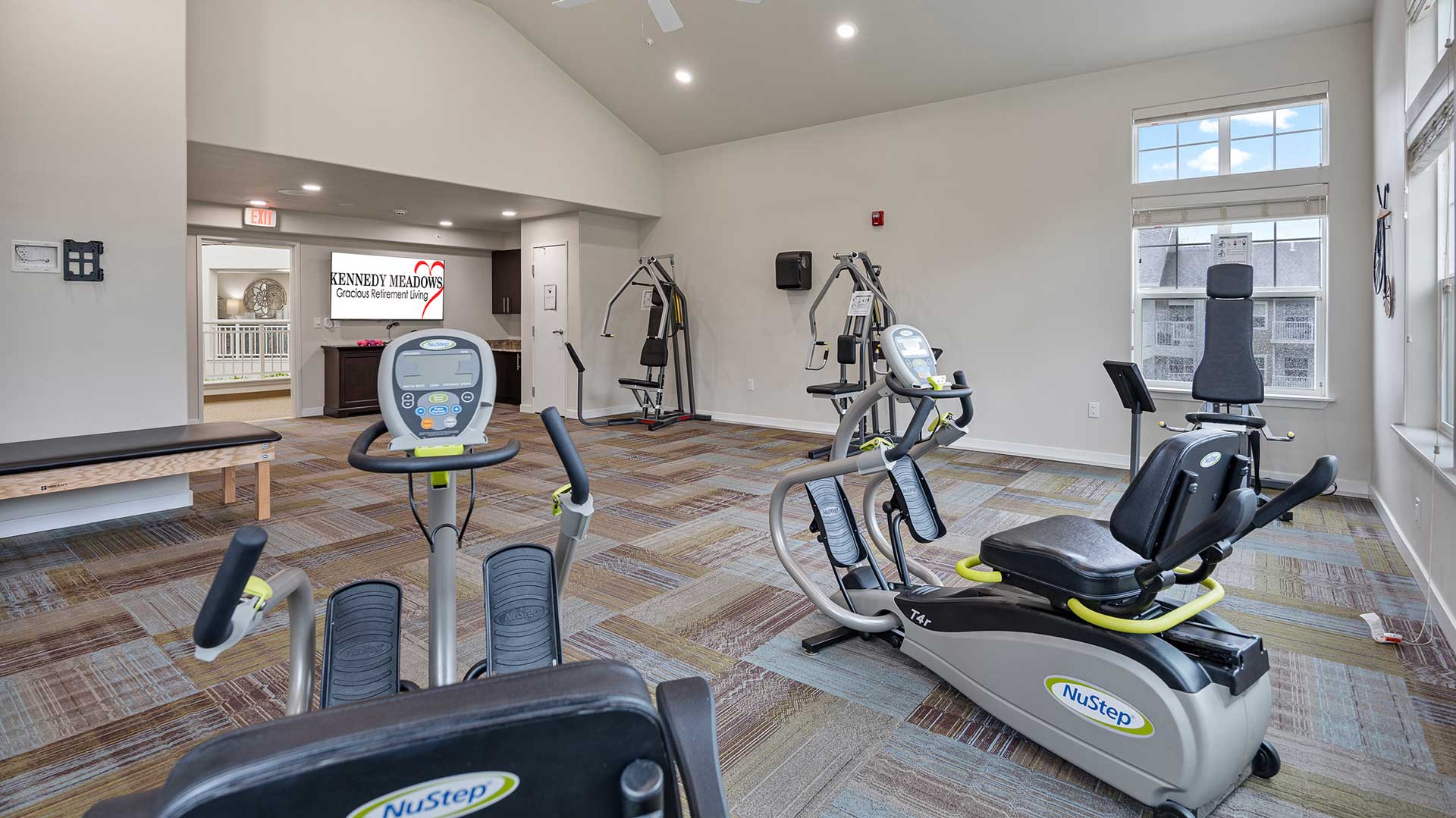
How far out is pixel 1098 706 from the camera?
176 centimetres

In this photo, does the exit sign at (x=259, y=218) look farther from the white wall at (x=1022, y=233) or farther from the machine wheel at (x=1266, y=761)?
the machine wheel at (x=1266, y=761)

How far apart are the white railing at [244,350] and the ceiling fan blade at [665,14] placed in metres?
9.65

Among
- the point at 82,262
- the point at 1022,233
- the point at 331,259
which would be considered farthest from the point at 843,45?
the point at 331,259

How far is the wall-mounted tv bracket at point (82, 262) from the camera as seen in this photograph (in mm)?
3988

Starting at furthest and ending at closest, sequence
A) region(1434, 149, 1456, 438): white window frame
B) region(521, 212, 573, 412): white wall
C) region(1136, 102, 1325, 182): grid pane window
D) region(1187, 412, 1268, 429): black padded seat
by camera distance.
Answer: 1. region(521, 212, 573, 412): white wall
2. region(1136, 102, 1325, 182): grid pane window
3. region(1187, 412, 1268, 429): black padded seat
4. region(1434, 149, 1456, 438): white window frame

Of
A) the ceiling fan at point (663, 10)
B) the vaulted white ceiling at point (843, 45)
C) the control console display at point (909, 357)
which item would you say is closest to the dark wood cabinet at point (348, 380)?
the vaulted white ceiling at point (843, 45)

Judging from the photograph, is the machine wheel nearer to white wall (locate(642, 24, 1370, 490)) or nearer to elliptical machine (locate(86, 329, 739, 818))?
elliptical machine (locate(86, 329, 739, 818))

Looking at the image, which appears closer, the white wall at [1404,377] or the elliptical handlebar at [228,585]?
the elliptical handlebar at [228,585]

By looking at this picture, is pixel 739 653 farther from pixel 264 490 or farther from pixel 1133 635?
pixel 264 490

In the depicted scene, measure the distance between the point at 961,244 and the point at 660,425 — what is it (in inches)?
133

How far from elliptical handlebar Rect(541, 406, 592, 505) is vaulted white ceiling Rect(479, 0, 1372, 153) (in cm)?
513

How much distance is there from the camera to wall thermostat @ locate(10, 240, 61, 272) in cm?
387

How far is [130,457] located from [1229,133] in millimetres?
6920

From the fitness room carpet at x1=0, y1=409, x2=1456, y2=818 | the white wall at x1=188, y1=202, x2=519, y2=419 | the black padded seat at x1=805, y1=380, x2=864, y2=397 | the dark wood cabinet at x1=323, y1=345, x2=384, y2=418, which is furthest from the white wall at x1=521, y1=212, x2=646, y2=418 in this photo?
the fitness room carpet at x1=0, y1=409, x2=1456, y2=818
